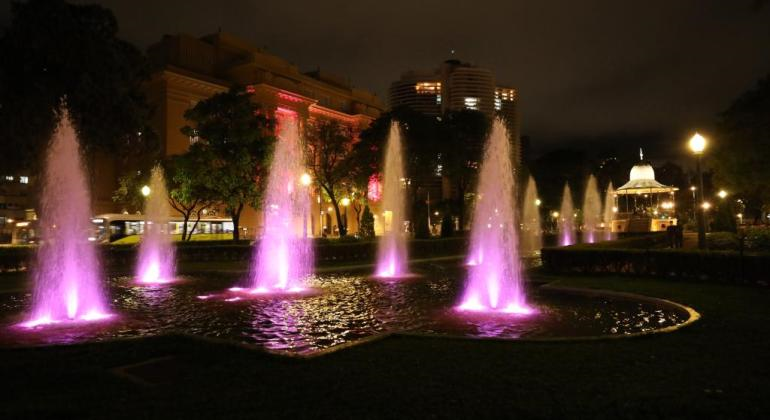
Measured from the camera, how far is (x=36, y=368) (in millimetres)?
6574

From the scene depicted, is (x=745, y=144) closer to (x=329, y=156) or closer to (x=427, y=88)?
(x=329, y=156)

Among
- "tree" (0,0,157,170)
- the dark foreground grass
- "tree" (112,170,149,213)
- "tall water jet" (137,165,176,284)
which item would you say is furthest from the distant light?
"tree" (112,170,149,213)

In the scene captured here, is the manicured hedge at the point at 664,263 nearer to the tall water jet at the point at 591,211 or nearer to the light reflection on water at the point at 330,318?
the light reflection on water at the point at 330,318

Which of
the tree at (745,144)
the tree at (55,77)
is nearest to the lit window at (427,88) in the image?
the tree at (745,144)

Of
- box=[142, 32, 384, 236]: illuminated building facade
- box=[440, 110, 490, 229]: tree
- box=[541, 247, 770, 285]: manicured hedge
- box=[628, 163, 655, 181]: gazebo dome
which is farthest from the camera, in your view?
box=[142, 32, 384, 236]: illuminated building facade

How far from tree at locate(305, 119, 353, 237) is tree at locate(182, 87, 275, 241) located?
483 inches

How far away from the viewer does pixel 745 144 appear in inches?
1080

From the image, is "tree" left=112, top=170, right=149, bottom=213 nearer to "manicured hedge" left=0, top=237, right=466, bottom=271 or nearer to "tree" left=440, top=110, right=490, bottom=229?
"manicured hedge" left=0, top=237, right=466, bottom=271

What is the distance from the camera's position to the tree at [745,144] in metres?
26.3

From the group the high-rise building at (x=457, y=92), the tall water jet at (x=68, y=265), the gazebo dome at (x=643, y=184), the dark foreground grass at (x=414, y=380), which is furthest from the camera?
the high-rise building at (x=457, y=92)

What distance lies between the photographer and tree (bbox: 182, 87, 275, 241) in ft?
98.1

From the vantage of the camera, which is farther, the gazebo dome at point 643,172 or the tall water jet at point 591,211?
the tall water jet at point 591,211

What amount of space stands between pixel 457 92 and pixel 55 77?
76309 millimetres

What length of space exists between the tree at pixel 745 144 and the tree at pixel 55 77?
31.5 m
